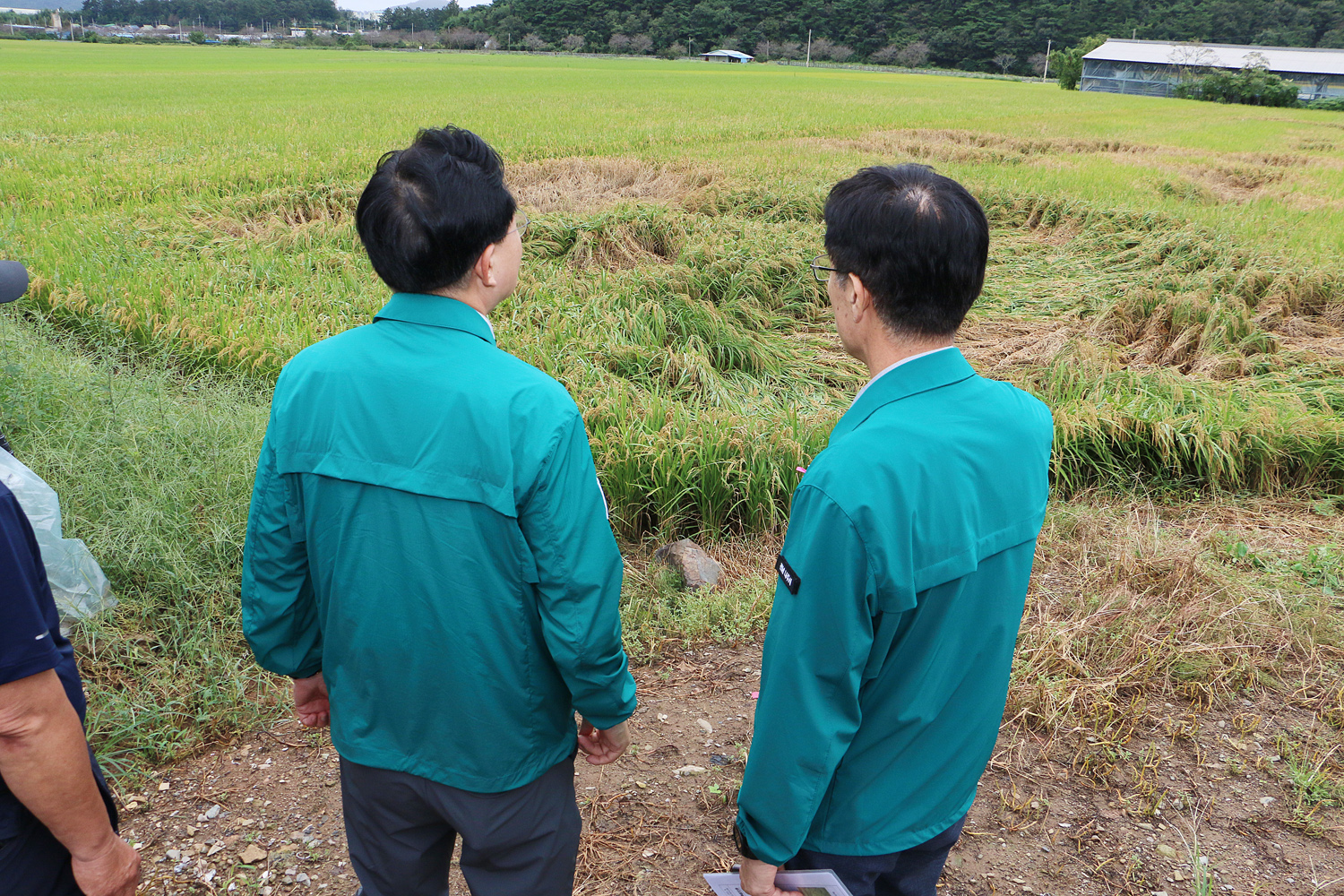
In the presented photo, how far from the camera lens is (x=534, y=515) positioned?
127 cm

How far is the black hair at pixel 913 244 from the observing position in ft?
3.97

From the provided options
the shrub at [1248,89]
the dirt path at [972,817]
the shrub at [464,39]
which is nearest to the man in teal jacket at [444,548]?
the dirt path at [972,817]

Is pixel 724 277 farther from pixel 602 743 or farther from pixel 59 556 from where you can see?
pixel 602 743

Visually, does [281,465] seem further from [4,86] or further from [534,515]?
[4,86]

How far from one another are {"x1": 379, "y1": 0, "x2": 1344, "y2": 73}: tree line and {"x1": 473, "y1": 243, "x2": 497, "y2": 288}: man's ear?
217 ft

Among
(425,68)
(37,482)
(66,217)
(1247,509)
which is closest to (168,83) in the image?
(425,68)

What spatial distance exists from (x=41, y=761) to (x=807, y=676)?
1097mm

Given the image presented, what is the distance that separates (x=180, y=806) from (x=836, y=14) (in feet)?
253

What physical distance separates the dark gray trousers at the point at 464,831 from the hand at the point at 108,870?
0.33 metres

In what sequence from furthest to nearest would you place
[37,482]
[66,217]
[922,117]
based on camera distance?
[922,117] → [66,217] → [37,482]

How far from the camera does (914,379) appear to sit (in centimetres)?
124

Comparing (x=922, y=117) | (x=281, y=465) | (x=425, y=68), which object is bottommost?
(x=281, y=465)

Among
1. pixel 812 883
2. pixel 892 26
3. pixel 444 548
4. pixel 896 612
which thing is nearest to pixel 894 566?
pixel 896 612

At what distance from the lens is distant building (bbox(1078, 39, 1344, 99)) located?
40.1m
